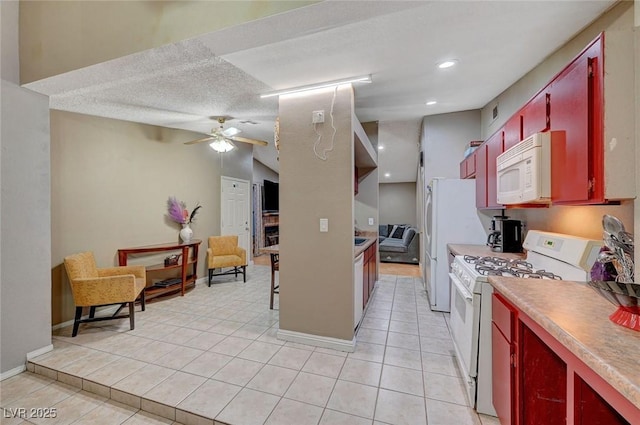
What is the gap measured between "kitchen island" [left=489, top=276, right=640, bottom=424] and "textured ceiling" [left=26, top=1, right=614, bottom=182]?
158 cm

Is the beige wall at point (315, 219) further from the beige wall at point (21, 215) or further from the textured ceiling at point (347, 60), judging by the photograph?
the beige wall at point (21, 215)

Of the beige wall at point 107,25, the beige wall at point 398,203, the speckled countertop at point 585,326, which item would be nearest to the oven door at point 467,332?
the speckled countertop at point 585,326

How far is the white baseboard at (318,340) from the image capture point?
2.47 metres

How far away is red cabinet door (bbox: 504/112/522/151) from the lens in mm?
2010

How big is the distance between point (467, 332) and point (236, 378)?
5.69 feet

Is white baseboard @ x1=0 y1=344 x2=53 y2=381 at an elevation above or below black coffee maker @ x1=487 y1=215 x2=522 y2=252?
below

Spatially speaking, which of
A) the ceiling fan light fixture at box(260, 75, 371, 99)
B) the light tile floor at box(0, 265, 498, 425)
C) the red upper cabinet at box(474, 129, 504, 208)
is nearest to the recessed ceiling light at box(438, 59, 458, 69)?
Answer: the ceiling fan light fixture at box(260, 75, 371, 99)

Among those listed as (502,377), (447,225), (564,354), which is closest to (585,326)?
(564,354)

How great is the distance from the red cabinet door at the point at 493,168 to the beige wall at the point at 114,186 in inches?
171

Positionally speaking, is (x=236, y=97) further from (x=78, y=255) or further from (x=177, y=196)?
(x=78, y=255)

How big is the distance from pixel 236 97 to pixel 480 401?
136 inches

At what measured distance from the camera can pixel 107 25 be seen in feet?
6.38

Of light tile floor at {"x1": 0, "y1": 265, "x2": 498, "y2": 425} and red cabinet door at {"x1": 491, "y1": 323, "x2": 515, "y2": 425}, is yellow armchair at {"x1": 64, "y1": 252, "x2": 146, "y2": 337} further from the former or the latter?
red cabinet door at {"x1": 491, "y1": 323, "x2": 515, "y2": 425}

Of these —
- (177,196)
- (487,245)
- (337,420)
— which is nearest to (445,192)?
(487,245)
